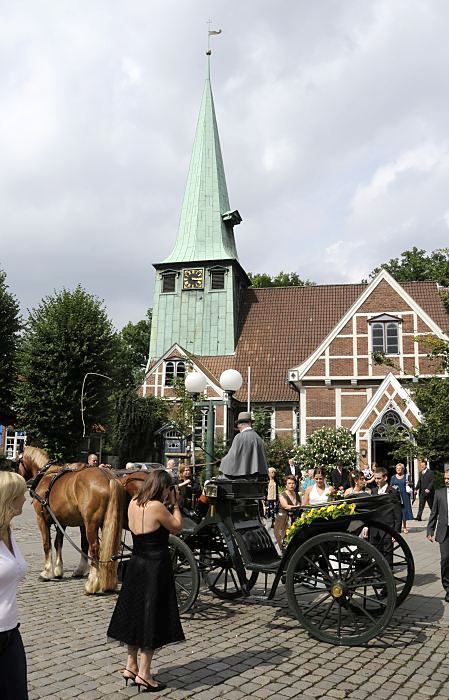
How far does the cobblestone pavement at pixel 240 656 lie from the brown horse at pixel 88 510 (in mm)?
438

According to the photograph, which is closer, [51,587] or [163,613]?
[163,613]

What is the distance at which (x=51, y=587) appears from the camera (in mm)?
8359

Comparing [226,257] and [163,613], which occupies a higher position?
[226,257]

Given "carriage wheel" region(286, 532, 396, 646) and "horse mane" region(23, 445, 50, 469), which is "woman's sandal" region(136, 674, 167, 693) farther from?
"horse mane" region(23, 445, 50, 469)

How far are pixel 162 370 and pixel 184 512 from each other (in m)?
29.7

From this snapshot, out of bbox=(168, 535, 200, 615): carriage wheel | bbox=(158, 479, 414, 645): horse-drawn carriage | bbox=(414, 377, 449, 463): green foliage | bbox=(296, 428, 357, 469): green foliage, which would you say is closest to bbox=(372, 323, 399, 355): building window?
bbox=(296, 428, 357, 469): green foliage

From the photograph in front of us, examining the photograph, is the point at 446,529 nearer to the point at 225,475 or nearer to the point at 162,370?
the point at 225,475

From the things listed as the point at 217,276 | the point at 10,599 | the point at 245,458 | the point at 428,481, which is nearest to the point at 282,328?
the point at 217,276

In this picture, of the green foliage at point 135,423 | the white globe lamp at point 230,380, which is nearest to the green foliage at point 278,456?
the green foliage at point 135,423

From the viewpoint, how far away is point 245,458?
24.1ft

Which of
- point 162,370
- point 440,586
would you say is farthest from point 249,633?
point 162,370

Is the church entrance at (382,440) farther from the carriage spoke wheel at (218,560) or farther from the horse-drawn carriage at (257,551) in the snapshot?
the carriage spoke wheel at (218,560)

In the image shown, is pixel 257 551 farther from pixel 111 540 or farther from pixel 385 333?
pixel 385 333

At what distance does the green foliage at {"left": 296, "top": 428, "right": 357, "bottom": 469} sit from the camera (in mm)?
26203
